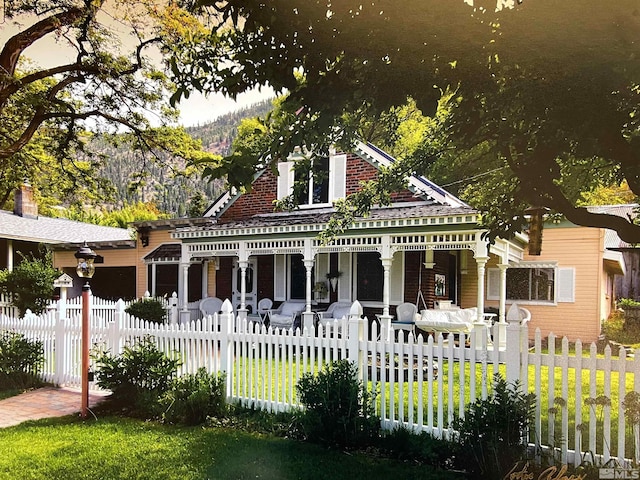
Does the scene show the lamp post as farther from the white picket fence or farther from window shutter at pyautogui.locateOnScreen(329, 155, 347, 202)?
window shutter at pyautogui.locateOnScreen(329, 155, 347, 202)

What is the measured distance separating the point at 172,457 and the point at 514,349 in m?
3.57

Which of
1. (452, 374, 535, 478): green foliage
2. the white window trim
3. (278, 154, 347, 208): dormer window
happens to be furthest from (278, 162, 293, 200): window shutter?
(452, 374, 535, 478): green foliage

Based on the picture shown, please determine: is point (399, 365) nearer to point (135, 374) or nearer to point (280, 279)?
point (135, 374)

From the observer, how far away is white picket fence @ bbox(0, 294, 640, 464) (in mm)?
4848

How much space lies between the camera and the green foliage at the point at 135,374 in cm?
704

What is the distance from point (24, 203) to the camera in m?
23.8

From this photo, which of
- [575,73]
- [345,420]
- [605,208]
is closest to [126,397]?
[345,420]

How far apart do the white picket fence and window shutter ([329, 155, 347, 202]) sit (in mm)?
7998

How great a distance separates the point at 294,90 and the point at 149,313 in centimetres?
1211

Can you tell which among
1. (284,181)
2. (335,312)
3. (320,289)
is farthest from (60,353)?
(284,181)

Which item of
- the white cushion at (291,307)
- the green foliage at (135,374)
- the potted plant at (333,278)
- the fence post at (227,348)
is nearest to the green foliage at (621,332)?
the potted plant at (333,278)

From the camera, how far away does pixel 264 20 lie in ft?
13.0

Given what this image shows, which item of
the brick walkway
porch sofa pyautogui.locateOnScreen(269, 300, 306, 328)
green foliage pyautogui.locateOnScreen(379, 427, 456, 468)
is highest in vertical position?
porch sofa pyautogui.locateOnScreen(269, 300, 306, 328)

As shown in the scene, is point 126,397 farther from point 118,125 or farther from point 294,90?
point 118,125
